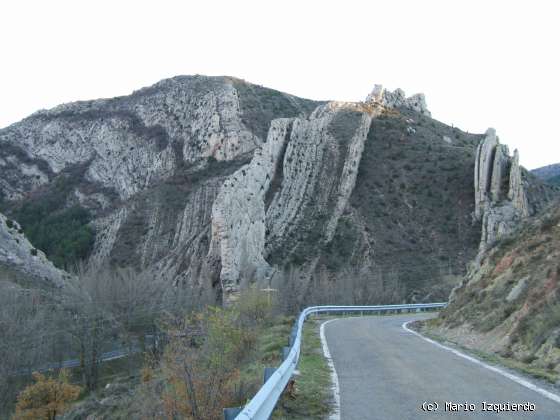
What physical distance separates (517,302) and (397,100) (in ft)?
289

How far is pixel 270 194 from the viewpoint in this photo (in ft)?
214

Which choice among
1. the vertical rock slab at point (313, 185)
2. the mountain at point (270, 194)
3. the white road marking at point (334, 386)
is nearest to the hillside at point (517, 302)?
the white road marking at point (334, 386)

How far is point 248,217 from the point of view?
58031 millimetres

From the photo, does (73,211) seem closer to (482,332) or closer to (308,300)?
(308,300)

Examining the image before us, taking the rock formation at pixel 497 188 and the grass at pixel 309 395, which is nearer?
the grass at pixel 309 395

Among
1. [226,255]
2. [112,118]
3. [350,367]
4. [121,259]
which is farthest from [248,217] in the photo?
[112,118]

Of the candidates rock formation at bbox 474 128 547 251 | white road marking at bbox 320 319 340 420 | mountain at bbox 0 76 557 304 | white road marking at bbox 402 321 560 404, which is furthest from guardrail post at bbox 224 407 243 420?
rock formation at bbox 474 128 547 251

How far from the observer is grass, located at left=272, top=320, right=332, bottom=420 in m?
7.34

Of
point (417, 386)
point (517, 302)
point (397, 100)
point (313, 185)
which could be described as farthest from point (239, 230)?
point (397, 100)

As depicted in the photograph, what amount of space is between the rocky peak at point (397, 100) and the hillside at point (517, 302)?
245 ft

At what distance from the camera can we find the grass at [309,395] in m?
7.34

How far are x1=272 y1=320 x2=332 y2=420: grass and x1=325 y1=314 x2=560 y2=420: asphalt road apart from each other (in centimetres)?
25

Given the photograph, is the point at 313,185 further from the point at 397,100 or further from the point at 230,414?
the point at 230,414

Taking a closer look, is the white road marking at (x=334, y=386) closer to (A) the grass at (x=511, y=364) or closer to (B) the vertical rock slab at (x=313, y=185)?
(A) the grass at (x=511, y=364)
